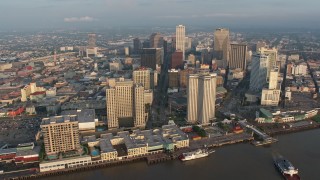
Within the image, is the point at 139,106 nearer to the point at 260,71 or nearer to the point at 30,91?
the point at 30,91

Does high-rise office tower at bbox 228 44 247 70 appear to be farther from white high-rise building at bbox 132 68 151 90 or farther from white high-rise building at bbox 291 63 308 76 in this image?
white high-rise building at bbox 132 68 151 90

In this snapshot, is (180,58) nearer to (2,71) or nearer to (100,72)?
(100,72)

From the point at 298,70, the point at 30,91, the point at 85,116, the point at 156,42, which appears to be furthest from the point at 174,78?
the point at 156,42

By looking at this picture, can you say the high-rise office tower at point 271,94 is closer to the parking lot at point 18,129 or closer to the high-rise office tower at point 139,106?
the high-rise office tower at point 139,106

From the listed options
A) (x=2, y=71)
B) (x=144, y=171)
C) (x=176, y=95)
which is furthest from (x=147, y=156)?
(x=2, y=71)

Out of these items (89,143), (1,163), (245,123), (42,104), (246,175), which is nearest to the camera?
(246,175)

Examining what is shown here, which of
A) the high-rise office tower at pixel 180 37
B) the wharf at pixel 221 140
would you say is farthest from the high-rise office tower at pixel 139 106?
the high-rise office tower at pixel 180 37
